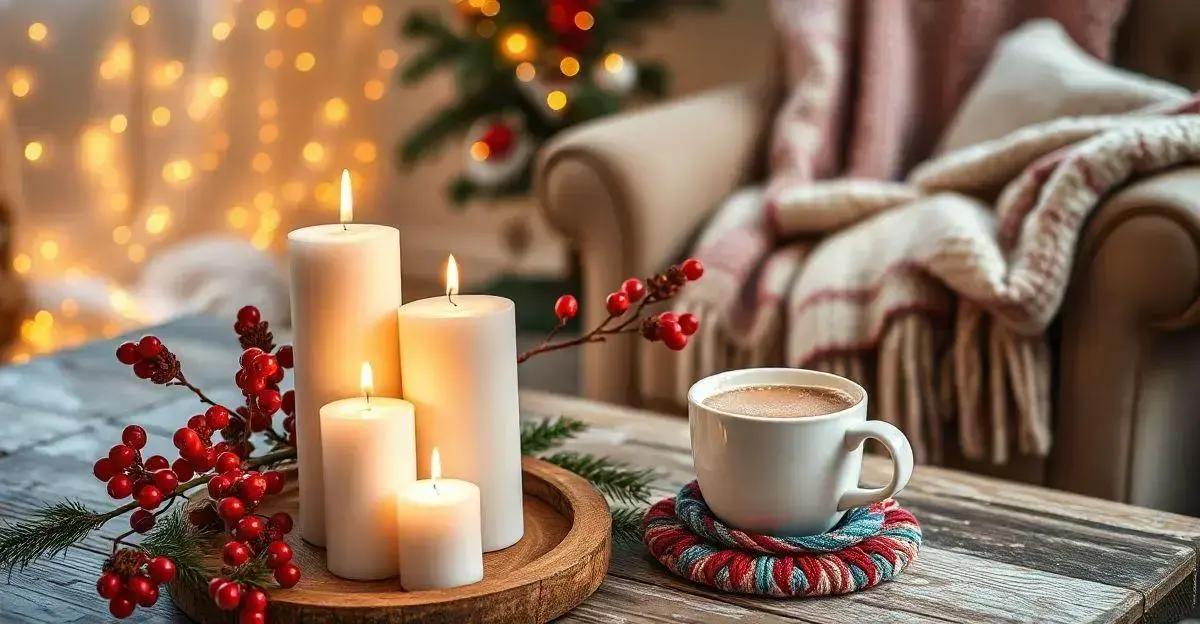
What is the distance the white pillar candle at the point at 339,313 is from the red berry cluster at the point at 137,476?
9cm

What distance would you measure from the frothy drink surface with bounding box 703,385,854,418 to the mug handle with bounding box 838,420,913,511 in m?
0.03

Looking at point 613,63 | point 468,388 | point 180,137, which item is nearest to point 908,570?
point 468,388

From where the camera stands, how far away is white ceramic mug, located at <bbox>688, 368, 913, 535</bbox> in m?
0.81

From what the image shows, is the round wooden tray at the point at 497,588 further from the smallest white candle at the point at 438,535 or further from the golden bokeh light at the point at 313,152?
the golden bokeh light at the point at 313,152

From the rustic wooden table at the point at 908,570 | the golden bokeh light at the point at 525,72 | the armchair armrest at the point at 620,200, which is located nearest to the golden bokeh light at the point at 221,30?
the golden bokeh light at the point at 525,72

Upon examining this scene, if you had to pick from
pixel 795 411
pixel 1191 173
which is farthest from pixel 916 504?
pixel 1191 173

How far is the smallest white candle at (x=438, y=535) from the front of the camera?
2.48 feet

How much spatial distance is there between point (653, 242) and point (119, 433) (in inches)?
38.3

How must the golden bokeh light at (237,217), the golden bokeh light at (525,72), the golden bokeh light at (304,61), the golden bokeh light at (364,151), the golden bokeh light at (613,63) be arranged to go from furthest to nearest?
1. the golden bokeh light at (364,151)
2. the golden bokeh light at (304,61)
3. the golden bokeh light at (237,217)
4. the golden bokeh light at (525,72)
5. the golden bokeh light at (613,63)

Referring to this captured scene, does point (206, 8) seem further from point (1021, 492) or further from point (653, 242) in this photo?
point (1021, 492)

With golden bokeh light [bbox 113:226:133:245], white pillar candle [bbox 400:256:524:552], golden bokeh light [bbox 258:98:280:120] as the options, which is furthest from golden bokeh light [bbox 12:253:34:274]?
white pillar candle [bbox 400:256:524:552]

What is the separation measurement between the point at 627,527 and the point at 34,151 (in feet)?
7.40

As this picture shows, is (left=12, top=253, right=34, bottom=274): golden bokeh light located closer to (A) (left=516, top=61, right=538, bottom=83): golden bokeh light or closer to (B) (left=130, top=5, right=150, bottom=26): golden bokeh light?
(B) (left=130, top=5, right=150, bottom=26): golden bokeh light

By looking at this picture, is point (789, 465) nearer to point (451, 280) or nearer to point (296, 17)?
point (451, 280)
